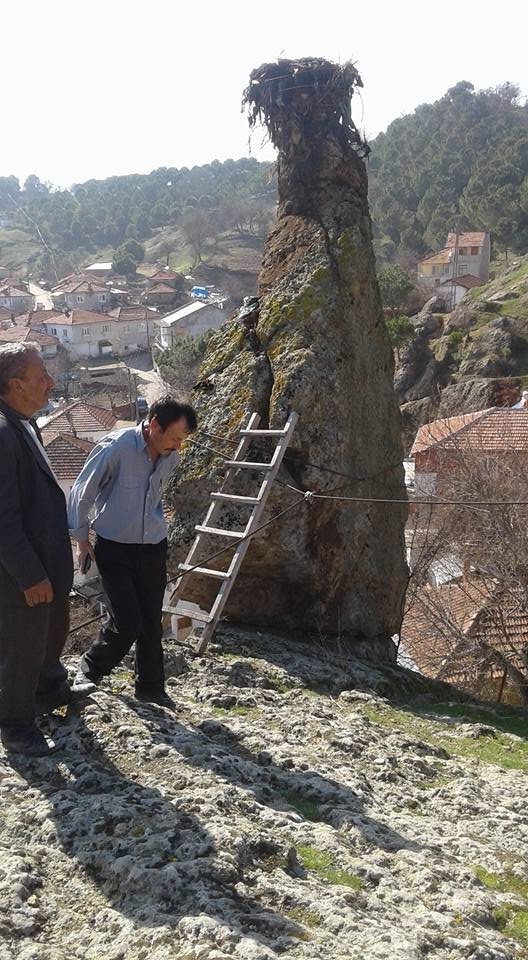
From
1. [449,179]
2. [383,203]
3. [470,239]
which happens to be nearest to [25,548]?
[470,239]

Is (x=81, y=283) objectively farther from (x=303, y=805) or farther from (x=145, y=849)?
(x=145, y=849)

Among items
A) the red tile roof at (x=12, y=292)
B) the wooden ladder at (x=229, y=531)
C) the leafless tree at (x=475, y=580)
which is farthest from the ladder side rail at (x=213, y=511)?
the red tile roof at (x=12, y=292)

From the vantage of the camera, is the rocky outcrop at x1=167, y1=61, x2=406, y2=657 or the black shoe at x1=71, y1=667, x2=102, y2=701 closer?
the black shoe at x1=71, y1=667, x2=102, y2=701

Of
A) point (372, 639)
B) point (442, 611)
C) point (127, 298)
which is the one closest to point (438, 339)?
point (442, 611)

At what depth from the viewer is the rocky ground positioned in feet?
9.39

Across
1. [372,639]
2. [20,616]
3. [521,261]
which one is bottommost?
[372,639]

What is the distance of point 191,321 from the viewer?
70375 millimetres

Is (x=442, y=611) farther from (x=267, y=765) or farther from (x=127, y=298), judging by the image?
(x=127, y=298)

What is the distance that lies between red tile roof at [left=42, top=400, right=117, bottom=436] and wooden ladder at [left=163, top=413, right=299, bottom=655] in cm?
3033

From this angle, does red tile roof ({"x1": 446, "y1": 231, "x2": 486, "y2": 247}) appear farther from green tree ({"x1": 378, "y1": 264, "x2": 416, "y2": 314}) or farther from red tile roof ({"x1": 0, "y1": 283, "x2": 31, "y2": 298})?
red tile roof ({"x1": 0, "y1": 283, "x2": 31, "y2": 298})

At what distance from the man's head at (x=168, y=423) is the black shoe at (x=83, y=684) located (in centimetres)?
134

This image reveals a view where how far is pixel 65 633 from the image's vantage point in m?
4.47

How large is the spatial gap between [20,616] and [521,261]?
52.6 meters

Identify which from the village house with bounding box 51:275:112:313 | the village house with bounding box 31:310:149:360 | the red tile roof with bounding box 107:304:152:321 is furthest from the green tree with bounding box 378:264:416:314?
the village house with bounding box 51:275:112:313
